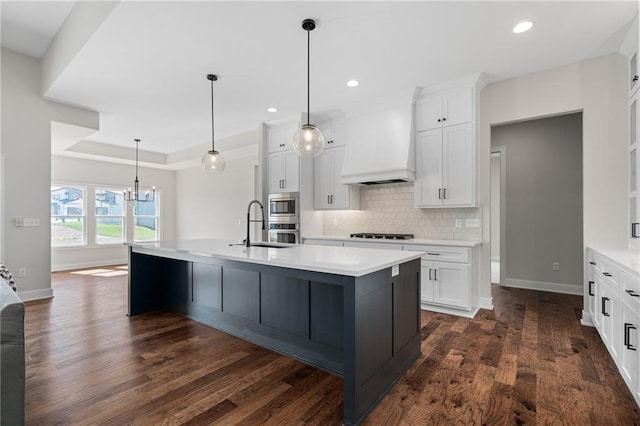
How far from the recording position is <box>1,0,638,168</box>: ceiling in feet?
8.64

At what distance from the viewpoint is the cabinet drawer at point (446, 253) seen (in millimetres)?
3627

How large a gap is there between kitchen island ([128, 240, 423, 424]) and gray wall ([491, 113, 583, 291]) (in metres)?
3.50

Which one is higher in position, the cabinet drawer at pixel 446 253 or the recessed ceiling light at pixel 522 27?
the recessed ceiling light at pixel 522 27

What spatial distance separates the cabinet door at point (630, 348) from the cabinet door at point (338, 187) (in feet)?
11.1

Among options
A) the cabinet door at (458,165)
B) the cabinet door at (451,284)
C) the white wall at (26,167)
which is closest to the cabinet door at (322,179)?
the cabinet door at (458,165)

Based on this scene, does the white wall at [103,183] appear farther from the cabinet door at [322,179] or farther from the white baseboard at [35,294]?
the cabinet door at [322,179]

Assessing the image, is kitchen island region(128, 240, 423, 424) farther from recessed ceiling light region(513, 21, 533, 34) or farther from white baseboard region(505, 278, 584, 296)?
white baseboard region(505, 278, 584, 296)

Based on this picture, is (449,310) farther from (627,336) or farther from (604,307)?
(627,336)

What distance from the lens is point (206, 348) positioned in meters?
2.81

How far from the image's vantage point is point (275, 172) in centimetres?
552

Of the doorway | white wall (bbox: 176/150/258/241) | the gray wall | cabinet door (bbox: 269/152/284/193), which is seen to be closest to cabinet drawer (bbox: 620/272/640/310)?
the doorway

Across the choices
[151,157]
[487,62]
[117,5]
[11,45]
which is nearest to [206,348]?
[117,5]

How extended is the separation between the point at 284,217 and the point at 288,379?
3235 mm

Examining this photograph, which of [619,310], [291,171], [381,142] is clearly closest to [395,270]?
[619,310]
